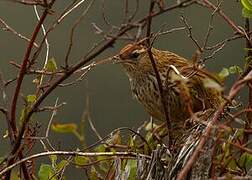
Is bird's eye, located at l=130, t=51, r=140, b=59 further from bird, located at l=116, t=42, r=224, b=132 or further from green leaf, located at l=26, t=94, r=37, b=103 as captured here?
green leaf, located at l=26, t=94, r=37, b=103

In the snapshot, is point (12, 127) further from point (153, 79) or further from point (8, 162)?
point (153, 79)

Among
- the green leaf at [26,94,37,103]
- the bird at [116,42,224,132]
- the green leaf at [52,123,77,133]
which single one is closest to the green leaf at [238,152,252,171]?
the bird at [116,42,224,132]

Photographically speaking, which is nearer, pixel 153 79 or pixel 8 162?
pixel 8 162

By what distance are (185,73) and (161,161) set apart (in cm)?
41

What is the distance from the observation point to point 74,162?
79.3 inches

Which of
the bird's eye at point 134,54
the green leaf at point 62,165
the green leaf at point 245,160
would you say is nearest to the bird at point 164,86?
the bird's eye at point 134,54

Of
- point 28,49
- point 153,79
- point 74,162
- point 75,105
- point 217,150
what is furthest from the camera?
point 75,105

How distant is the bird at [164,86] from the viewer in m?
2.03

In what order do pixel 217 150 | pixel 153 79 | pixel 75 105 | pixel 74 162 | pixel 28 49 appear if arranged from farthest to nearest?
pixel 75 105
pixel 153 79
pixel 74 162
pixel 28 49
pixel 217 150

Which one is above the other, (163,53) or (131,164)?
A: (163,53)

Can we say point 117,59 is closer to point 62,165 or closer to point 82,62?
point 62,165

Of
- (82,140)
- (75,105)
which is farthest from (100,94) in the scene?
(82,140)

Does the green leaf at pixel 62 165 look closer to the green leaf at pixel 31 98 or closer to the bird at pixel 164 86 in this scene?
the green leaf at pixel 31 98

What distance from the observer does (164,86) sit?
6.68 ft
